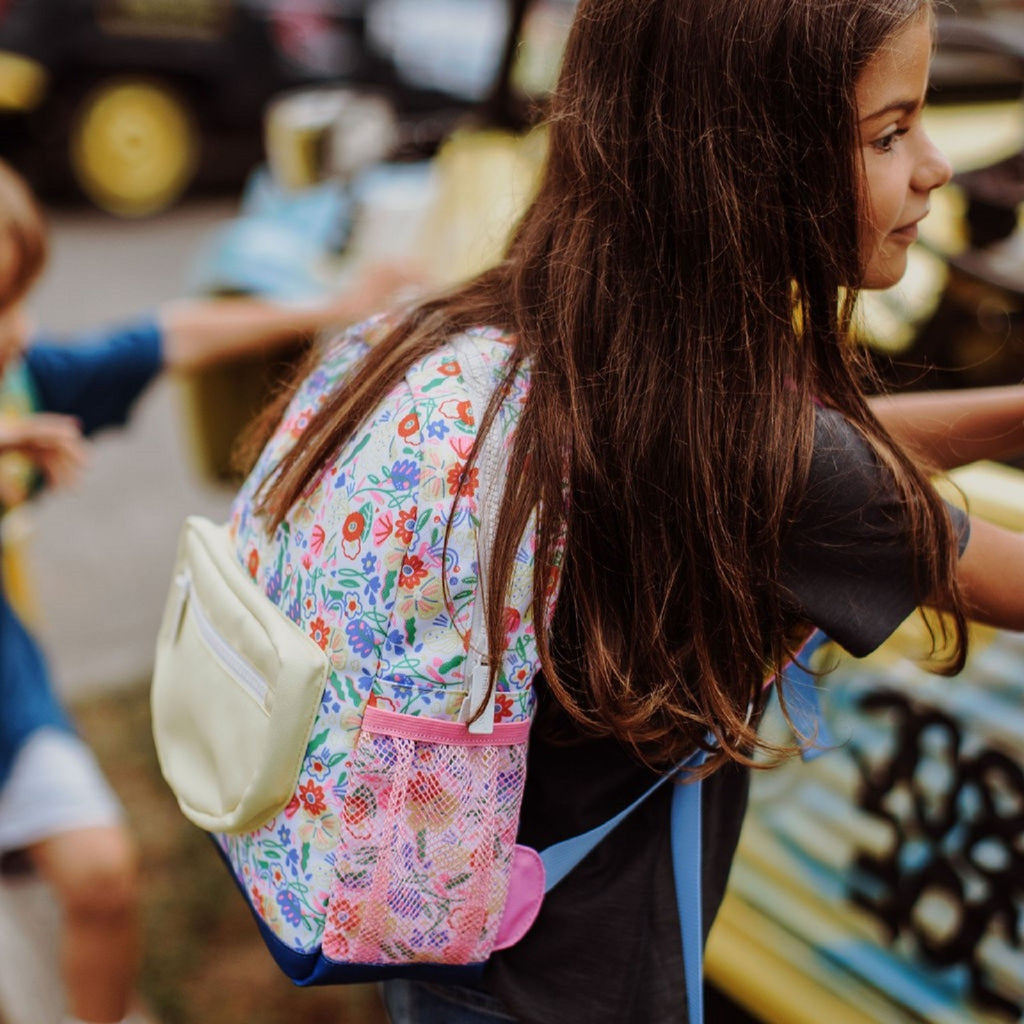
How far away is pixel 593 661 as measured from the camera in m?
1.01

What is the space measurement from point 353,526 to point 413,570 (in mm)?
71

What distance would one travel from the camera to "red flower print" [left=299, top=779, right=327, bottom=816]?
104cm

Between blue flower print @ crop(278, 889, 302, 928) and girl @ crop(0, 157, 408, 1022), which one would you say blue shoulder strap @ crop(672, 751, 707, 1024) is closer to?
blue flower print @ crop(278, 889, 302, 928)

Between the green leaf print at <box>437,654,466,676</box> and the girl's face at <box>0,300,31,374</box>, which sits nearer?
the green leaf print at <box>437,654,466,676</box>

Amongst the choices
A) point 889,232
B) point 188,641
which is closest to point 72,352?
point 188,641

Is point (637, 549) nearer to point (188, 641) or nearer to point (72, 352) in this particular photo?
point (188, 641)

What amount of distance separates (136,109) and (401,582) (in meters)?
6.76

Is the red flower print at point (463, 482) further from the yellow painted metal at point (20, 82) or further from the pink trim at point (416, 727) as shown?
the yellow painted metal at point (20, 82)

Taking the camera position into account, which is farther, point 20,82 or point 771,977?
point 20,82

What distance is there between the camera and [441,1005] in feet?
4.09

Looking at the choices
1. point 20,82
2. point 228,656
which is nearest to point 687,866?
point 228,656

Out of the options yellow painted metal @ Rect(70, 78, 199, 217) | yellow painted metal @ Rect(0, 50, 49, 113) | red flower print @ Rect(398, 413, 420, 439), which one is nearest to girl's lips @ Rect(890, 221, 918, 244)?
red flower print @ Rect(398, 413, 420, 439)

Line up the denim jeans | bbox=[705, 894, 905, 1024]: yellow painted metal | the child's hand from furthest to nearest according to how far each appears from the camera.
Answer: the child's hand
bbox=[705, 894, 905, 1024]: yellow painted metal
the denim jeans

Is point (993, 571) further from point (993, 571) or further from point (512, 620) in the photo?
point (512, 620)
